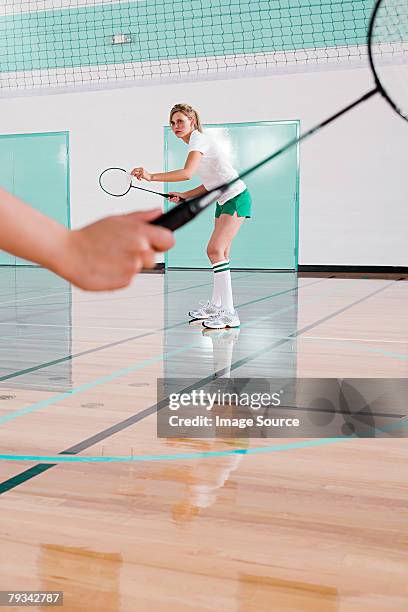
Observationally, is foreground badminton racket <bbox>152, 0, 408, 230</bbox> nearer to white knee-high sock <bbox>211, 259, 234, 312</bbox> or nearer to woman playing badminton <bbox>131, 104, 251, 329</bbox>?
woman playing badminton <bbox>131, 104, 251, 329</bbox>

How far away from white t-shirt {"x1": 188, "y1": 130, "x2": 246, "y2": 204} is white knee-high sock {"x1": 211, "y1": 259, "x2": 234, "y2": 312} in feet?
1.37

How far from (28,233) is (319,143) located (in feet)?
33.6

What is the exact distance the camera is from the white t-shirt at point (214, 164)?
16.2 ft

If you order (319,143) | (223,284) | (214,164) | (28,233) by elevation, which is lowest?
(223,284)

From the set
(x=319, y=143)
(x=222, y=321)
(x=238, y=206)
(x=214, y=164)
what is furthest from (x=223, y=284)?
(x=319, y=143)

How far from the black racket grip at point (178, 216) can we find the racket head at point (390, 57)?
743 mm

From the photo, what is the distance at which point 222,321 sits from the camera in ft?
→ 16.9

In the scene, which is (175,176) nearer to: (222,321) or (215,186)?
(215,186)

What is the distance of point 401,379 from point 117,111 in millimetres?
9041

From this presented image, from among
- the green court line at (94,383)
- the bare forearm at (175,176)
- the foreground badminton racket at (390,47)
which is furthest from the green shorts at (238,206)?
the foreground badminton racket at (390,47)

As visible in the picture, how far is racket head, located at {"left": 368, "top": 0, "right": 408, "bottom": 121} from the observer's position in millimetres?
1599
